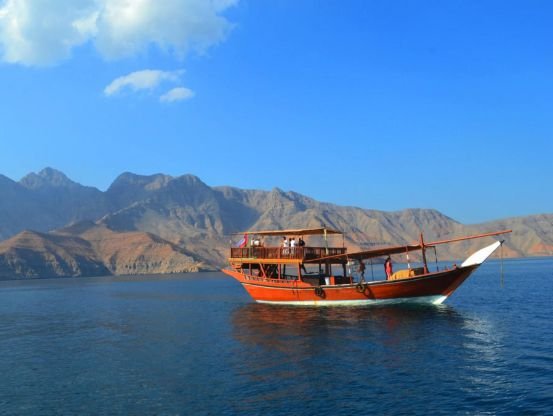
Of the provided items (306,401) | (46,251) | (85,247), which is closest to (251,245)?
(306,401)

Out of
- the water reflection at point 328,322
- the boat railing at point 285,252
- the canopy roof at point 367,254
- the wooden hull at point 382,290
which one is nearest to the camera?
the water reflection at point 328,322

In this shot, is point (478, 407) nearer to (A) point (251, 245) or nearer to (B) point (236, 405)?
(B) point (236, 405)

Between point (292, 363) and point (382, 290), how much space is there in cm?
2076

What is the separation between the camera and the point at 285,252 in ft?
164

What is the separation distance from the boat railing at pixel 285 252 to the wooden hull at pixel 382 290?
9.00 ft

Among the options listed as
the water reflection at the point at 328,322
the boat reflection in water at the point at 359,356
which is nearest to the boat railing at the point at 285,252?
the water reflection at the point at 328,322

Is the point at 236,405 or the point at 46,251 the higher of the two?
the point at 46,251

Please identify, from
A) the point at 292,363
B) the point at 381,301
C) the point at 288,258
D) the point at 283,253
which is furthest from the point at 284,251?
the point at 292,363

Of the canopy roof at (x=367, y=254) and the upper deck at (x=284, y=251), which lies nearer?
the canopy roof at (x=367, y=254)

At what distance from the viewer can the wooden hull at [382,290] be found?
4375 centimetres

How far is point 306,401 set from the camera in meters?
20.0

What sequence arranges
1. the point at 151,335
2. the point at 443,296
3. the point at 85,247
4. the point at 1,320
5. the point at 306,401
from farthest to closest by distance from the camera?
the point at 85,247 < the point at 1,320 < the point at 443,296 < the point at 151,335 < the point at 306,401

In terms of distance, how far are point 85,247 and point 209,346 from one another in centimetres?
17804

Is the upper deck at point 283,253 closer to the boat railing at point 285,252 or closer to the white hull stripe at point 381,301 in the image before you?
the boat railing at point 285,252
